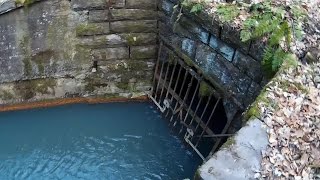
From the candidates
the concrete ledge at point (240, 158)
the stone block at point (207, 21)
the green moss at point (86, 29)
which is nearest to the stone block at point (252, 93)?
the stone block at point (207, 21)

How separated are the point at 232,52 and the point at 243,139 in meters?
2.48

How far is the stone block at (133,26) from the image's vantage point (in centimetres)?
804

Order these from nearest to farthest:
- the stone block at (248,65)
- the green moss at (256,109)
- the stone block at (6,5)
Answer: the green moss at (256,109) < the stone block at (248,65) < the stone block at (6,5)

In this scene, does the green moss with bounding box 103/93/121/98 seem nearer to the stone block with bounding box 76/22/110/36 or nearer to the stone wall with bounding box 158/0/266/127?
the stone block with bounding box 76/22/110/36

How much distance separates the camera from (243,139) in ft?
14.1

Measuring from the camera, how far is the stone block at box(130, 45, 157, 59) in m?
8.36

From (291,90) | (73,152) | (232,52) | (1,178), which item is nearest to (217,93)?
(232,52)

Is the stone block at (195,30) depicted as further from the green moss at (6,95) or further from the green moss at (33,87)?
the green moss at (6,95)

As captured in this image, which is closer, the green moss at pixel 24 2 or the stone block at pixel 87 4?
the green moss at pixel 24 2

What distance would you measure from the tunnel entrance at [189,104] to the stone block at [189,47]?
238 millimetres

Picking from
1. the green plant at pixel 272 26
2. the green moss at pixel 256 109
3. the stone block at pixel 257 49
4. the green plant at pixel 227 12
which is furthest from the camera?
the green plant at pixel 227 12

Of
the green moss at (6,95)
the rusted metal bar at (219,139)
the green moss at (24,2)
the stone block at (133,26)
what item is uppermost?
the green moss at (24,2)

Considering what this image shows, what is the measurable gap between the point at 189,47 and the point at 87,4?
2.01 meters

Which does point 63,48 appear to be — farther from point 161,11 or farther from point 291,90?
point 291,90
